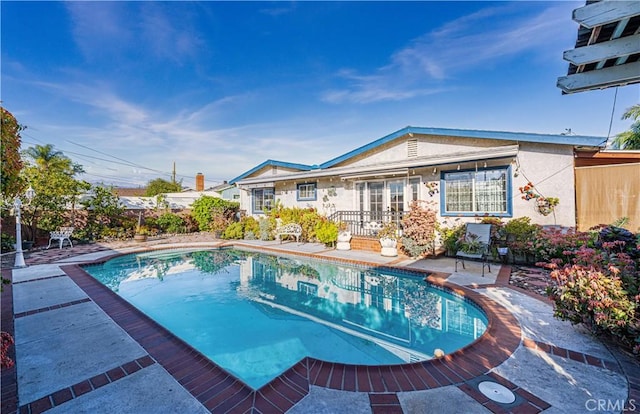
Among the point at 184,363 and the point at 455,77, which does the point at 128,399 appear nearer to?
the point at 184,363

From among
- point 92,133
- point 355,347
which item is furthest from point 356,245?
point 92,133

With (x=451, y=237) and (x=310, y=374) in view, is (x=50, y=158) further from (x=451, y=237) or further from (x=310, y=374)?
(x=451, y=237)

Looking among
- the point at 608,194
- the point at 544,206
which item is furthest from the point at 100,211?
the point at 608,194

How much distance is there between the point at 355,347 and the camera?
5148 millimetres

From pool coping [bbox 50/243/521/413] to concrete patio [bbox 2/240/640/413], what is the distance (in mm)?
18

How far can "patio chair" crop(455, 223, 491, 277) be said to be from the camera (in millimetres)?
9078

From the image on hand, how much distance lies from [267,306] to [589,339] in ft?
21.3

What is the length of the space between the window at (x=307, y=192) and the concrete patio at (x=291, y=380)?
40.0 ft

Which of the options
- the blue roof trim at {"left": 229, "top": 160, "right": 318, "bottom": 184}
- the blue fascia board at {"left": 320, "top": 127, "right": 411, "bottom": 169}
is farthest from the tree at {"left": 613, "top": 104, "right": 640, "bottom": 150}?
the blue roof trim at {"left": 229, "top": 160, "right": 318, "bottom": 184}

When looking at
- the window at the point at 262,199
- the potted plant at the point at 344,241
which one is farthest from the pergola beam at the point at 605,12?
the window at the point at 262,199

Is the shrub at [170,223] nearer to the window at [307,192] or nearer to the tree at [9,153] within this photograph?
the window at [307,192]

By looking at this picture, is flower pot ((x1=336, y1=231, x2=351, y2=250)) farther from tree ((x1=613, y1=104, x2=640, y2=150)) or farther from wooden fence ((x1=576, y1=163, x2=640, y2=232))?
tree ((x1=613, y1=104, x2=640, y2=150))

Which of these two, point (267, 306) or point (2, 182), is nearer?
point (2, 182)

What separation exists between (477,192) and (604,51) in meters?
8.40
